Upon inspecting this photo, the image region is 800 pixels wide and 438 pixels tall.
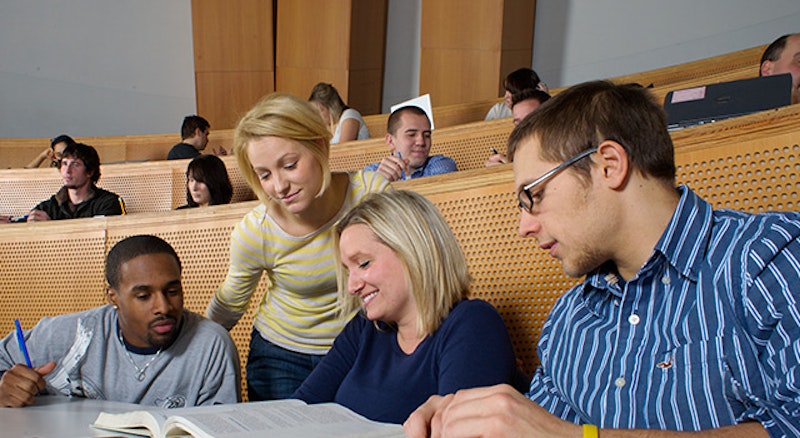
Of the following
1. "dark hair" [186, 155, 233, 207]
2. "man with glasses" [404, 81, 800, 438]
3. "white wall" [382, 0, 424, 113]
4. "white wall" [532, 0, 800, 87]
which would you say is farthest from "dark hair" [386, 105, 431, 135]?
"white wall" [382, 0, 424, 113]

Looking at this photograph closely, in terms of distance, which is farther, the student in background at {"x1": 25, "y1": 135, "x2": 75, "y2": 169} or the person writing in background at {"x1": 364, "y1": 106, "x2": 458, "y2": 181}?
the student in background at {"x1": 25, "y1": 135, "x2": 75, "y2": 169}

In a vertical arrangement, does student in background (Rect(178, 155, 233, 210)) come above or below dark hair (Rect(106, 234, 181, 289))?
below

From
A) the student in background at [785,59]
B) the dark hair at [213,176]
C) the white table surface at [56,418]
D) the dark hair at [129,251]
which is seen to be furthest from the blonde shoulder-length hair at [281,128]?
the dark hair at [213,176]

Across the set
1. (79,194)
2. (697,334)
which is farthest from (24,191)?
(697,334)

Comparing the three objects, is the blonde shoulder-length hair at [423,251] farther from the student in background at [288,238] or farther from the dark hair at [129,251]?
the dark hair at [129,251]

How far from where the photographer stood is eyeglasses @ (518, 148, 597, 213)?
1.01 meters

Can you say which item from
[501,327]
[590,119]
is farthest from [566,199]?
[501,327]

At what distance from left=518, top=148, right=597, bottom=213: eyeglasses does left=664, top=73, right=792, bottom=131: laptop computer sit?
2.81ft

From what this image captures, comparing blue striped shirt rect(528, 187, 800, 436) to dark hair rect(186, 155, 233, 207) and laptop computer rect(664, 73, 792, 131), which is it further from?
dark hair rect(186, 155, 233, 207)

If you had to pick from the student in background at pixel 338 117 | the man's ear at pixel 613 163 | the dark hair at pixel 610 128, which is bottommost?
the student in background at pixel 338 117

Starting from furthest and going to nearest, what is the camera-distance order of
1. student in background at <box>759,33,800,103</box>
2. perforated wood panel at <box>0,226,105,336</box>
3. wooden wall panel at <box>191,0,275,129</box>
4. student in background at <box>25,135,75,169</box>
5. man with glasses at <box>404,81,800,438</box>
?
wooden wall panel at <box>191,0,275,129</box>, student in background at <box>25,135,75,169</box>, student in background at <box>759,33,800,103</box>, perforated wood panel at <box>0,226,105,336</box>, man with glasses at <box>404,81,800,438</box>

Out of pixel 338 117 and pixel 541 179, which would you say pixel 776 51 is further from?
pixel 338 117

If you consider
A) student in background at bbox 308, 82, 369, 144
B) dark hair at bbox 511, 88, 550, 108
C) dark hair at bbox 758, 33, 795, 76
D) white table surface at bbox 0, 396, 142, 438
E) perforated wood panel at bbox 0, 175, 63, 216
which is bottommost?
perforated wood panel at bbox 0, 175, 63, 216

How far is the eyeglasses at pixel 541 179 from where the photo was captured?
1.01m
